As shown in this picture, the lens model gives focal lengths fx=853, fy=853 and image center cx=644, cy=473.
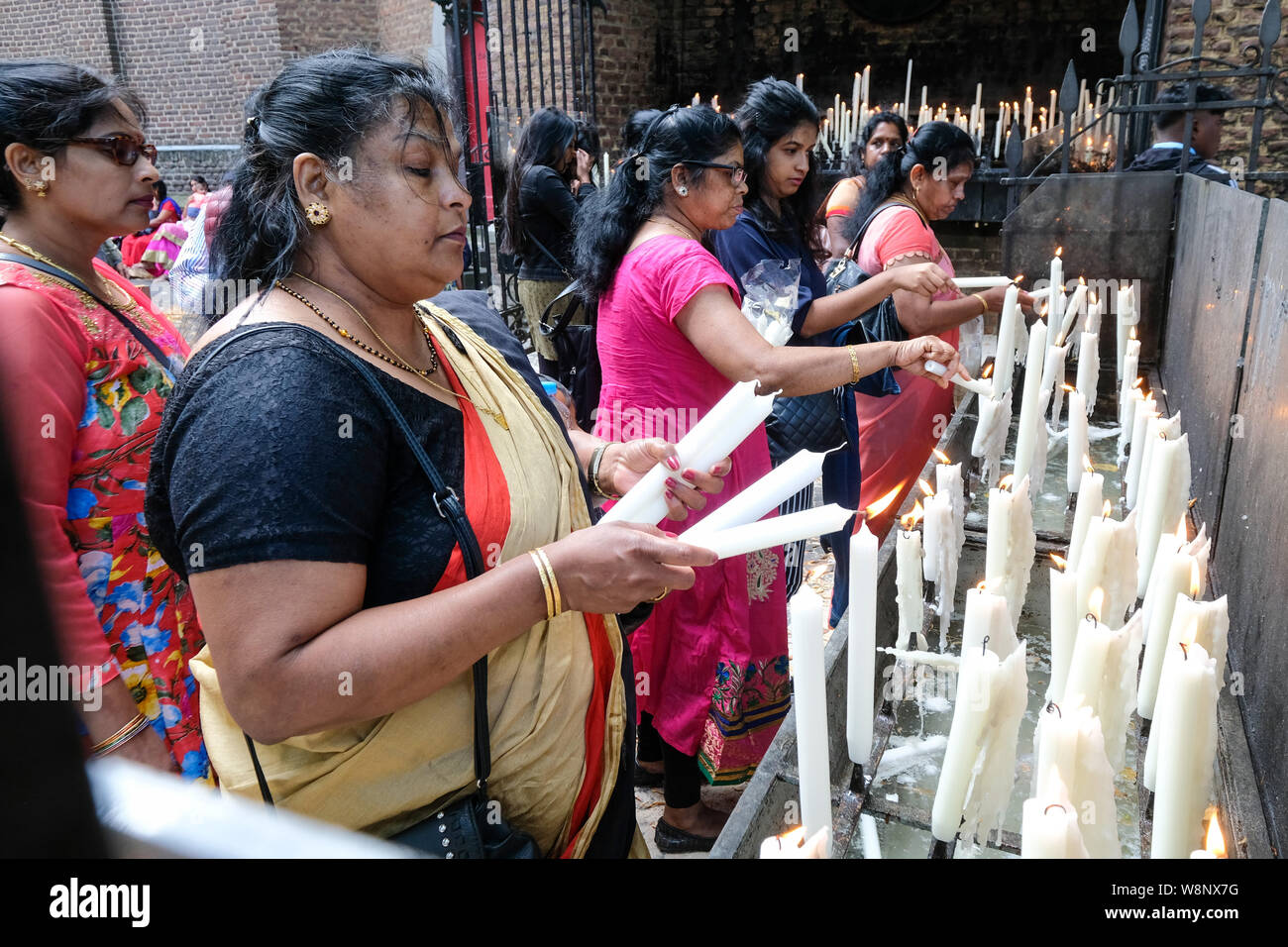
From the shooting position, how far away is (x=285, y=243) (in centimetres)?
105

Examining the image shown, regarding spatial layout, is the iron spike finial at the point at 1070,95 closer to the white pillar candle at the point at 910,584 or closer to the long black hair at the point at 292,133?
the white pillar candle at the point at 910,584

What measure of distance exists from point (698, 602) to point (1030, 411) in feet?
2.88

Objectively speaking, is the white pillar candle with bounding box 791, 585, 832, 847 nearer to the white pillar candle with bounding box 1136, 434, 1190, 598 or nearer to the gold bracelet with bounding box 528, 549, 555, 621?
the gold bracelet with bounding box 528, 549, 555, 621

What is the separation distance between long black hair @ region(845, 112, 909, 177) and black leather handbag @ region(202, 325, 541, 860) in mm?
3479

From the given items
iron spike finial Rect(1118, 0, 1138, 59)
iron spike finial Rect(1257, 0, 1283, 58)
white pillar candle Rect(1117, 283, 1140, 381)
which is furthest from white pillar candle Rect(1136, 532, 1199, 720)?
iron spike finial Rect(1118, 0, 1138, 59)

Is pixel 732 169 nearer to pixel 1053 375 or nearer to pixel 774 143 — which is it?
pixel 774 143

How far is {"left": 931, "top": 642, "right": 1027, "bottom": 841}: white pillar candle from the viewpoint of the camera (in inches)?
36.6

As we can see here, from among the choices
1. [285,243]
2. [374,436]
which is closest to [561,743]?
[374,436]

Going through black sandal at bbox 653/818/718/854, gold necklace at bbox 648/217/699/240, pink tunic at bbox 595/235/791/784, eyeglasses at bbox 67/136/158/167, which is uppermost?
eyeglasses at bbox 67/136/158/167

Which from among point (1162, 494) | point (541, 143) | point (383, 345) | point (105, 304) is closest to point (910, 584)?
point (1162, 494)

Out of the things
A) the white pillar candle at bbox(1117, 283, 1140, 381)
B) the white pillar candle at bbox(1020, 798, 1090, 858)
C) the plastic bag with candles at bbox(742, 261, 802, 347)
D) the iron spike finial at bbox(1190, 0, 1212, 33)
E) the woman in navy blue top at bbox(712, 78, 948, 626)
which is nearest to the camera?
the white pillar candle at bbox(1020, 798, 1090, 858)

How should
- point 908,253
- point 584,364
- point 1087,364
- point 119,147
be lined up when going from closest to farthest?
point 119,147
point 1087,364
point 908,253
point 584,364

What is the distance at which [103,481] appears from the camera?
1430 mm
